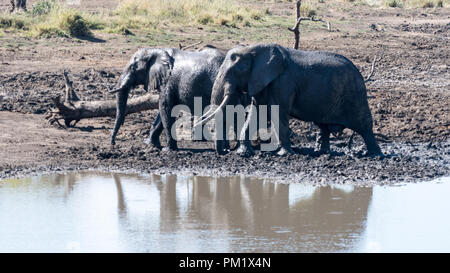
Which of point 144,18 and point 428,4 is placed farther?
point 428,4

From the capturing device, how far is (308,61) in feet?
41.0

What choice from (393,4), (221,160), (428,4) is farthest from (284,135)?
(428,4)

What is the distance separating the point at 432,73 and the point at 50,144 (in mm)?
9350

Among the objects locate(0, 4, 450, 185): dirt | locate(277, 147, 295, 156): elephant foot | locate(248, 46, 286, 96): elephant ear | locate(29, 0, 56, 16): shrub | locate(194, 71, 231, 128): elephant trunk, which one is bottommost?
locate(0, 4, 450, 185): dirt

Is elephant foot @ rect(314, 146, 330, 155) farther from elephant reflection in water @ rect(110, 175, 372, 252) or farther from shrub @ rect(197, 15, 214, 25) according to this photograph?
shrub @ rect(197, 15, 214, 25)

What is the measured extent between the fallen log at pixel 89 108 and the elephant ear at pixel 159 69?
1.01 m

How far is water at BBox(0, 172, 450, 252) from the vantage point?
9281 mm

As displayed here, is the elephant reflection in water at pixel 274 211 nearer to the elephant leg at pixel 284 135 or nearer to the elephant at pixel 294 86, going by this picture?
the elephant leg at pixel 284 135

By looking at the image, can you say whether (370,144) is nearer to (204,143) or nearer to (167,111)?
(204,143)

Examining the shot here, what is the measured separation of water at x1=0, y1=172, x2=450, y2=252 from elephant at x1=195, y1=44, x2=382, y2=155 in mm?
1226

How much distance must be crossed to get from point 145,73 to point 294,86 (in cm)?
236

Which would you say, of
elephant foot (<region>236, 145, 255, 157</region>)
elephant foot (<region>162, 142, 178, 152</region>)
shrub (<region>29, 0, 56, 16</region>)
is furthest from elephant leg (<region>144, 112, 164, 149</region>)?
shrub (<region>29, 0, 56, 16</region>)

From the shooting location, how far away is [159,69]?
1309 centimetres
